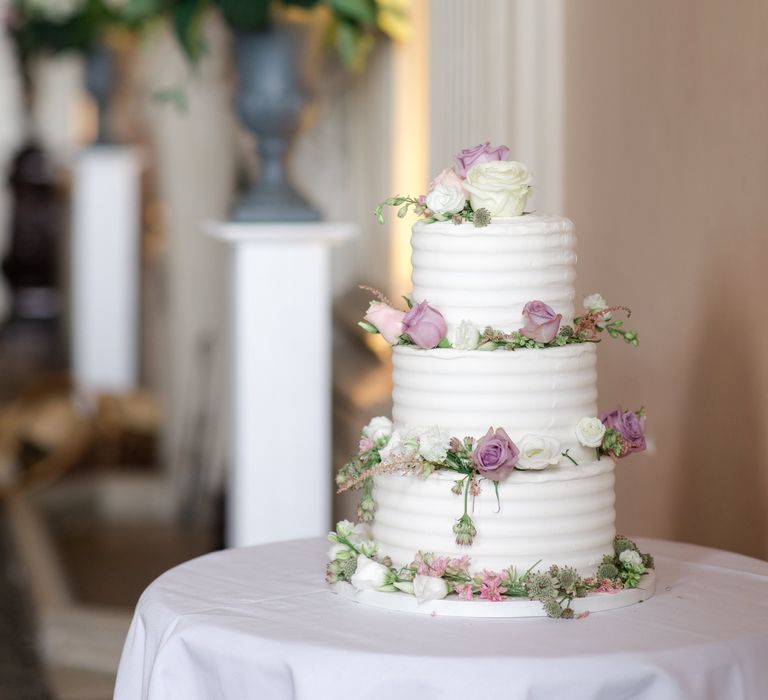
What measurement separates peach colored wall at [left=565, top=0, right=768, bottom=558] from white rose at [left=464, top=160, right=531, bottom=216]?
2.21 ft

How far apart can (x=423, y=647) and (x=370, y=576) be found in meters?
0.29

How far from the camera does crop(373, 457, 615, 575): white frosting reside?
2.26 m

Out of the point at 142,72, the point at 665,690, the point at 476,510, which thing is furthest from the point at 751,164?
the point at 142,72

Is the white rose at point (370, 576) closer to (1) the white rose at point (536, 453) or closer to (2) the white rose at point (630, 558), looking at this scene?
(1) the white rose at point (536, 453)

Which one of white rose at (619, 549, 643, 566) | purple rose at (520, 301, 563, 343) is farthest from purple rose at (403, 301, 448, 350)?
white rose at (619, 549, 643, 566)

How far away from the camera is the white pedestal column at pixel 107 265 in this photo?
10.2m

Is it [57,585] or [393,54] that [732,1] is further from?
[57,585]

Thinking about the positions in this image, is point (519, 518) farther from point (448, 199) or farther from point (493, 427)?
point (448, 199)

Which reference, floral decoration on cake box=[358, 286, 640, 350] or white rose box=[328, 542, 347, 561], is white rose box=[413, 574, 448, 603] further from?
floral decoration on cake box=[358, 286, 640, 350]

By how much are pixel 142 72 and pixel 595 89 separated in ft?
24.2

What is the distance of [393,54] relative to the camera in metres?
5.29

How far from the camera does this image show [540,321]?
7.47 feet

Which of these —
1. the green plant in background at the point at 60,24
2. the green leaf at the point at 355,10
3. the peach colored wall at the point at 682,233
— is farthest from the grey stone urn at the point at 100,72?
the peach colored wall at the point at 682,233

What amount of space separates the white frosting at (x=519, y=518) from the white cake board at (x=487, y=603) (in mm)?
70
